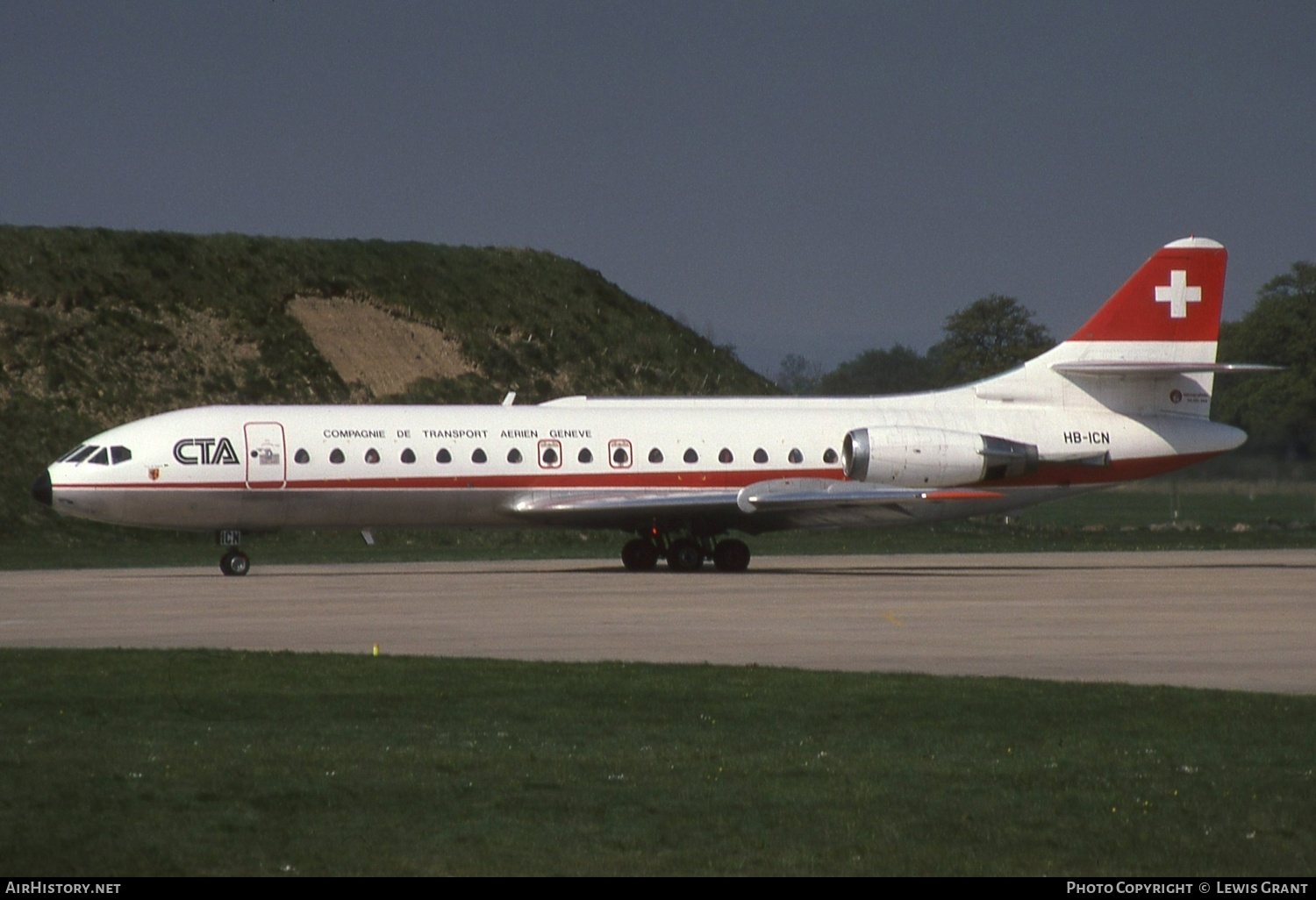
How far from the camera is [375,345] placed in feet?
216

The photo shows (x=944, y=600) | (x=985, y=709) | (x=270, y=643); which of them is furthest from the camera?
(x=944, y=600)

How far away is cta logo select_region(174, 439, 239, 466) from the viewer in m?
30.8

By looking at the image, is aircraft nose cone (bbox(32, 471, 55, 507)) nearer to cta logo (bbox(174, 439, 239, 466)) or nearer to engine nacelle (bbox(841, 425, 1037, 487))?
cta logo (bbox(174, 439, 239, 466))

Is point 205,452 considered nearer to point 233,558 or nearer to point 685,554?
point 233,558

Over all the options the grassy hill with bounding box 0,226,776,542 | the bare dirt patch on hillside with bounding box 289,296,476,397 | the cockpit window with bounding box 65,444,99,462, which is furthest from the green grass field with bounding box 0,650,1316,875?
the bare dirt patch on hillside with bounding box 289,296,476,397

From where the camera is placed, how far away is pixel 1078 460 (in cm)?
3475

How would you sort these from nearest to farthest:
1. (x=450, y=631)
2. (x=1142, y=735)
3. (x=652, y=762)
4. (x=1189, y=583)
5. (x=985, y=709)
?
(x=652, y=762) → (x=1142, y=735) → (x=985, y=709) → (x=450, y=631) → (x=1189, y=583)

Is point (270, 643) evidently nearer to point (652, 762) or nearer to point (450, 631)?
point (450, 631)

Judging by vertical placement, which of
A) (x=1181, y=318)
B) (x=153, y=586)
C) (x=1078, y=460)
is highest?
(x=1181, y=318)

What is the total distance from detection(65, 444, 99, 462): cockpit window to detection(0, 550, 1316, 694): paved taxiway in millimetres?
2206

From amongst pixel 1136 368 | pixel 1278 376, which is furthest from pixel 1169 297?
pixel 1278 376

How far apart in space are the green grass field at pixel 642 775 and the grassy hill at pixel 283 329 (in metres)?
39.0

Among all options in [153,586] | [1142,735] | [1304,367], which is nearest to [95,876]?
[1142,735]
